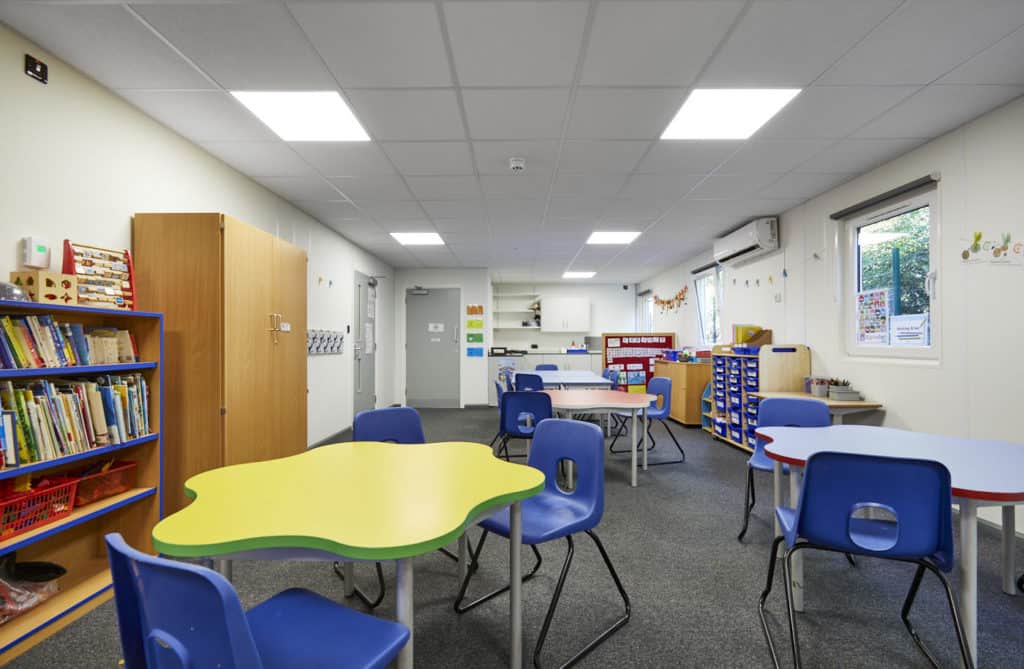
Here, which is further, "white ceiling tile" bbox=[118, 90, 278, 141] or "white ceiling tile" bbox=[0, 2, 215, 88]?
"white ceiling tile" bbox=[118, 90, 278, 141]

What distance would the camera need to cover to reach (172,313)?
2.79 m

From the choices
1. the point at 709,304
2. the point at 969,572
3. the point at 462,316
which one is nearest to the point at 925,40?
the point at 969,572

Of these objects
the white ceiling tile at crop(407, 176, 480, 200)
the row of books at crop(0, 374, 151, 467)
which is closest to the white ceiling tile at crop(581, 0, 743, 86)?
the white ceiling tile at crop(407, 176, 480, 200)

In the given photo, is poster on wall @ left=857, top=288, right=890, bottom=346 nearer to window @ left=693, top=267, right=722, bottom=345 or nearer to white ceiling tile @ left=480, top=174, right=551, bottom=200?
window @ left=693, top=267, right=722, bottom=345

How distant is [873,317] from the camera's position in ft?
13.4

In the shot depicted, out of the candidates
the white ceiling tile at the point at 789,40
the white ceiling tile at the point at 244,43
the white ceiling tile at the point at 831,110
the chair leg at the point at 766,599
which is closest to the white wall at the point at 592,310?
the white ceiling tile at the point at 831,110

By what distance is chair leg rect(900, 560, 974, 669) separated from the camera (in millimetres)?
1489

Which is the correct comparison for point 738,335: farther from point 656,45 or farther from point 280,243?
point 280,243

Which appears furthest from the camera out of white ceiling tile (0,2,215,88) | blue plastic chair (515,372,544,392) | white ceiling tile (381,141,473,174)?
blue plastic chair (515,372,544,392)

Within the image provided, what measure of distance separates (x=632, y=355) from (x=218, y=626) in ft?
25.1

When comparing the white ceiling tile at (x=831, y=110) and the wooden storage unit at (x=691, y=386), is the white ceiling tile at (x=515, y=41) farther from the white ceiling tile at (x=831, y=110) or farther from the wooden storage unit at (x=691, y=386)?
the wooden storage unit at (x=691, y=386)

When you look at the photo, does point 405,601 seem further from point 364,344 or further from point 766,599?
point 364,344

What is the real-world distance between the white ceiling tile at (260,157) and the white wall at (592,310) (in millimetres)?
7490

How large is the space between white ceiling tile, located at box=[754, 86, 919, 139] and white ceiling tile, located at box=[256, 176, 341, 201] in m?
3.68
